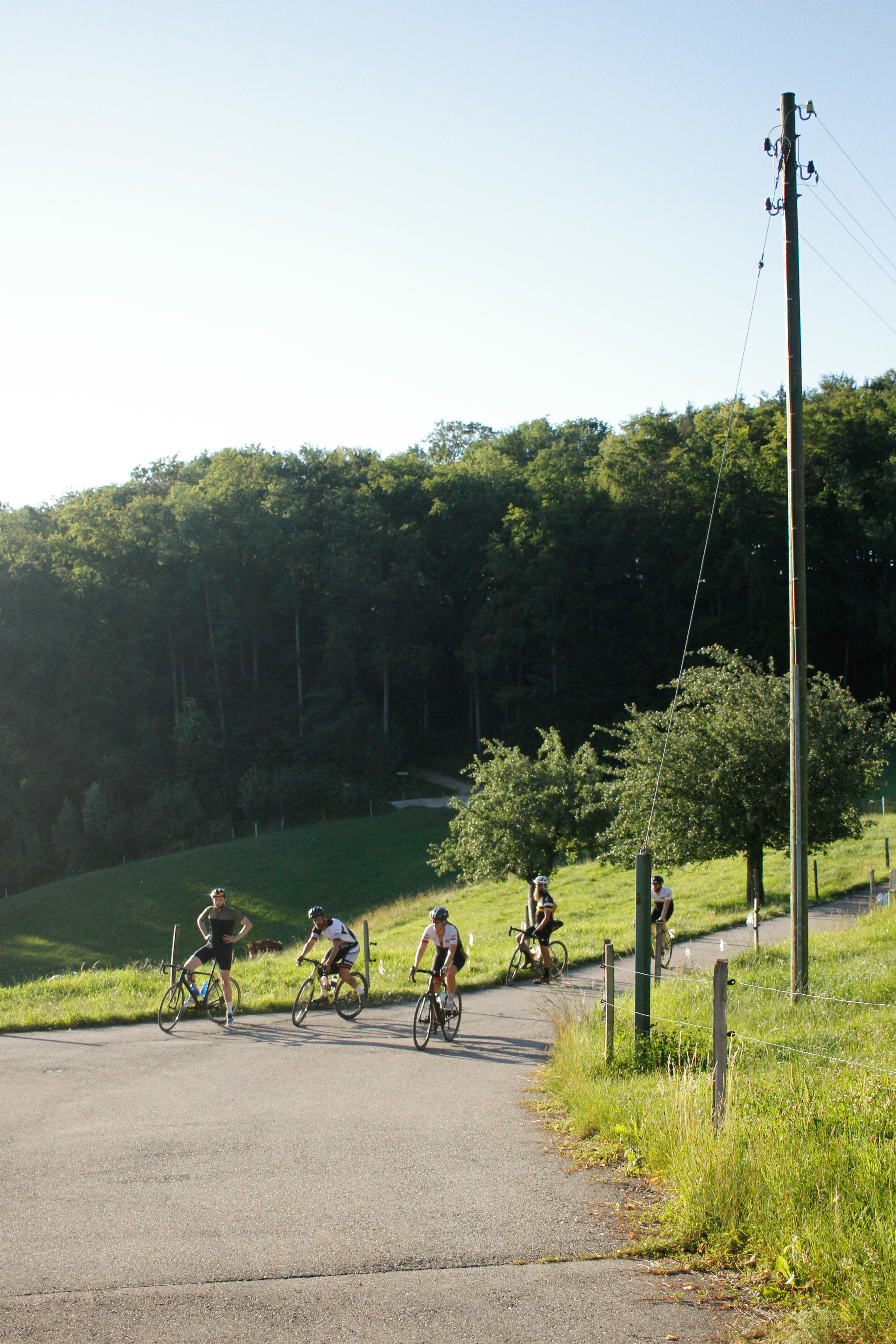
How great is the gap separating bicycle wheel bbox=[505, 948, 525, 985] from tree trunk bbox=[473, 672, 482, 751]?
157 ft

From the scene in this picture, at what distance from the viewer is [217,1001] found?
14.7 m

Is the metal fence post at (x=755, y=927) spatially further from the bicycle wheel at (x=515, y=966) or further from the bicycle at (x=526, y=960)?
the bicycle wheel at (x=515, y=966)

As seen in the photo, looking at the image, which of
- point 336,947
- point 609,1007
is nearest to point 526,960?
point 336,947

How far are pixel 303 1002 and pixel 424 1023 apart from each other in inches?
93.4

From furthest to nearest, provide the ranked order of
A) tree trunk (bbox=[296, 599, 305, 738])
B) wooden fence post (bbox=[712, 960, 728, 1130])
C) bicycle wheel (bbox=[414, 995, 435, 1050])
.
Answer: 1. tree trunk (bbox=[296, 599, 305, 738])
2. bicycle wheel (bbox=[414, 995, 435, 1050])
3. wooden fence post (bbox=[712, 960, 728, 1130])

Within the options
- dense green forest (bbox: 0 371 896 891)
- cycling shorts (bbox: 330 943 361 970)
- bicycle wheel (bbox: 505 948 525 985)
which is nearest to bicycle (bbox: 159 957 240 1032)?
cycling shorts (bbox: 330 943 361 970)

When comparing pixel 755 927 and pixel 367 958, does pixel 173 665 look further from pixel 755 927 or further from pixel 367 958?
pixel 755 927

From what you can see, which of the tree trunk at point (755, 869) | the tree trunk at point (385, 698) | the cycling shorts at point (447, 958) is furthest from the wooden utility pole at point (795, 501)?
the tree trunk at point (385, 698)

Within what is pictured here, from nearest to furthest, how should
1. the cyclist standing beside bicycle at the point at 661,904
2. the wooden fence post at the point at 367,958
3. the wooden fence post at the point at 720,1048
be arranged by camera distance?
the wooden fence post at the point at 720,1048 → the wooden fence post at the point at 367,958 → the cyclist standing beside bicycle at the point at 661,904

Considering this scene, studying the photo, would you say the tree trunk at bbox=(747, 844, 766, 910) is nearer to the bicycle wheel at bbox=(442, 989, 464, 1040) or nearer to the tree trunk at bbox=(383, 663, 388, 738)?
the bicycle wheel at bbox=(442, 989, 464, 1040)

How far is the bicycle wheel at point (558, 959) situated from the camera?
18.0 meters

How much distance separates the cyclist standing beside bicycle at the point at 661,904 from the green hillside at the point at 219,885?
17333mm

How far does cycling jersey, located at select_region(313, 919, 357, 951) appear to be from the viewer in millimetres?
14133

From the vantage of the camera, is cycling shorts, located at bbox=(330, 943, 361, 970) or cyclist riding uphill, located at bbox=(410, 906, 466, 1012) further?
cycling shorts, located at bbox=(330, 943, 361, 970)
